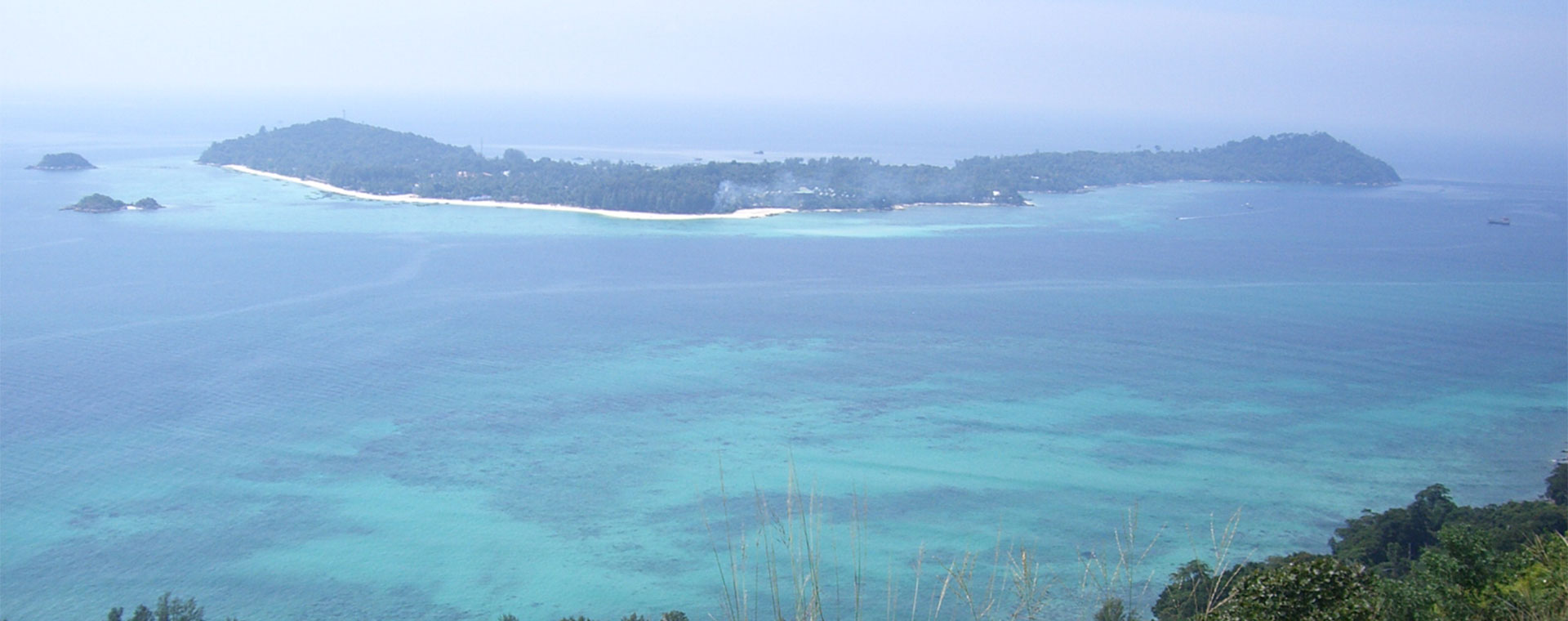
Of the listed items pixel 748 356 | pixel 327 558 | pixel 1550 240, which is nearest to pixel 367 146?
pixel 748 356

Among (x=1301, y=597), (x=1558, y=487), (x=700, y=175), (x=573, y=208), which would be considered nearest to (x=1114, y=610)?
(x=1301, y=597)

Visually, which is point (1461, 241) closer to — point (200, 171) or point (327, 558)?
point (327, 558)

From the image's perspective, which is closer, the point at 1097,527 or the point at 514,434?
the point at 1097,527

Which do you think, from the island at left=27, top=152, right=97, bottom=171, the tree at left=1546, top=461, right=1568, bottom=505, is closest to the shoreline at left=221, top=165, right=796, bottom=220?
the island at left=27, top=152, right=97, bottom=171

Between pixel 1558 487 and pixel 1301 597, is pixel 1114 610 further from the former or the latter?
pixel 1558 487

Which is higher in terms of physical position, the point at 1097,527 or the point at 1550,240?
the point at 1550,240

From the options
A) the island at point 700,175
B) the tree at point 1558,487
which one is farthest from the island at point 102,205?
the tree at point 1558,487

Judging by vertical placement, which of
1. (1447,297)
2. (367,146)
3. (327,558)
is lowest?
(327,558)
